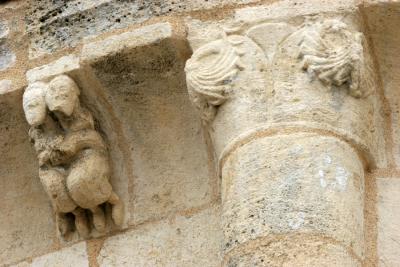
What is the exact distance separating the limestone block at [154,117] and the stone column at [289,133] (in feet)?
0.42

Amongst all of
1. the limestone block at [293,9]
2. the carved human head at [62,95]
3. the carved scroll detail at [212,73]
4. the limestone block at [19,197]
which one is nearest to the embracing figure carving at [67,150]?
the carved human head at [62,95]

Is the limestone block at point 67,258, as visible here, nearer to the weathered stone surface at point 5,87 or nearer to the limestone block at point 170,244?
the limestone block at point 170,244

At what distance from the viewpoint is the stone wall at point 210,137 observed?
3318 mm

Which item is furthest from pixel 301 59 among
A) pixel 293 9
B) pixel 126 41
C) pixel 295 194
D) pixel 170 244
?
pixel 170 244

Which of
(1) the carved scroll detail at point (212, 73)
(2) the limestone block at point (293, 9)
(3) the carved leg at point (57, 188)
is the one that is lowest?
(3) the carved leg at point (57, 188)

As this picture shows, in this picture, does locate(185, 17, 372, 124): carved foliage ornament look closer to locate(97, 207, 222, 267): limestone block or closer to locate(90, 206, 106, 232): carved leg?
locate(97, 207, 222, 267): limestone block

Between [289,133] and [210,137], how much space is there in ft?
1.03

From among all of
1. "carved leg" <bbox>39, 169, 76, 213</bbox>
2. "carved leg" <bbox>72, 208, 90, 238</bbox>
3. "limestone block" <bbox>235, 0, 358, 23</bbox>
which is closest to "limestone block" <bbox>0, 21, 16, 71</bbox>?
"carved leg" <bbox>39, 169, 76, 213</bbox>

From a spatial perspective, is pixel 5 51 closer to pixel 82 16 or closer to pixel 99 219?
pixel 82 16

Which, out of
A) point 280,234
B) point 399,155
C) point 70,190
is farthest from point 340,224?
point 70,190

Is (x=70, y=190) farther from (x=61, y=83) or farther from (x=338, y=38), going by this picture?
(x=338, y=38)

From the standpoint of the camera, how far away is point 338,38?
352 cm

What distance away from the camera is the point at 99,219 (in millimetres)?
3764

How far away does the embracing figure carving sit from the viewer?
12.1 ft
